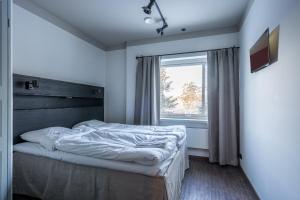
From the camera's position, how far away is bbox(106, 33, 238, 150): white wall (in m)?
3.42

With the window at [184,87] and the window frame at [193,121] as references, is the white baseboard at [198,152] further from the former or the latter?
the window at [184,87]

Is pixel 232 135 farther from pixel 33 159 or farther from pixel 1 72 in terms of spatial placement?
pixel 1 72

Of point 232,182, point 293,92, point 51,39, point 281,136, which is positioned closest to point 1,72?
point 51,39

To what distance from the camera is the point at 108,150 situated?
1.74 metres

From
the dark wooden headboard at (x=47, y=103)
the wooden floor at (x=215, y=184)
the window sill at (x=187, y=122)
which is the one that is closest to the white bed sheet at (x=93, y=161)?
the dark wooden headboard at (x=47, y=103)

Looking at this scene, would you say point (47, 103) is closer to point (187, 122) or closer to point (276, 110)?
point (187, 122)

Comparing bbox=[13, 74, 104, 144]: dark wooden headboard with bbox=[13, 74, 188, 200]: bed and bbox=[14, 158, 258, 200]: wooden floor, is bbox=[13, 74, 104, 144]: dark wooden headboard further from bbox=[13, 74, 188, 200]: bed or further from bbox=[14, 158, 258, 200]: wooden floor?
bbox=[14, 158, 258, 200]: wooden floor

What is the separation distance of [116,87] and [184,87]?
1.72 metres

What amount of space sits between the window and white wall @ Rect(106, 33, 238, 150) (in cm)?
24

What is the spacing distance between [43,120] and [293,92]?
3029 millimetres

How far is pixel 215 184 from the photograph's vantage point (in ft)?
8.08

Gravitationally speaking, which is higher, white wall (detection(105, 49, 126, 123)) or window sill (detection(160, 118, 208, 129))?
white wall (detection(105, 49, 126, 123))

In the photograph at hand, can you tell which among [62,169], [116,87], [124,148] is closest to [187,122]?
[116,87]

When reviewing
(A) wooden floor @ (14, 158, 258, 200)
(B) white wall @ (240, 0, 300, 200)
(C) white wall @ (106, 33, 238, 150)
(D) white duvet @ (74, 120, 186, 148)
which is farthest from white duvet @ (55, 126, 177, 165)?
(C) white wall @ (106, 33, 238, 150)
